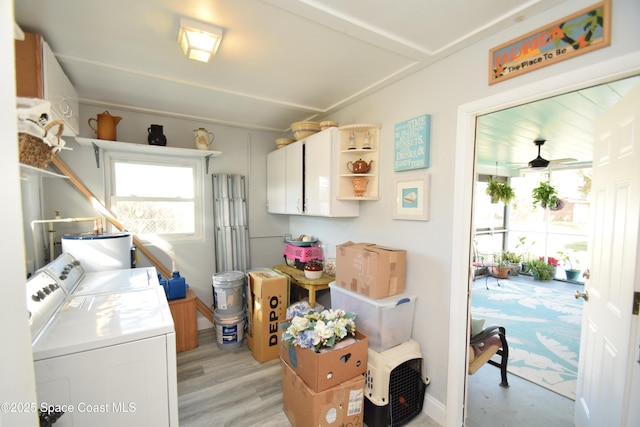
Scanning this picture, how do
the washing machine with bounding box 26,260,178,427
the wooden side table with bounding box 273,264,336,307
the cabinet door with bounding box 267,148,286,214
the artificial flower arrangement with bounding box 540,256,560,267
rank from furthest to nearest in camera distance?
the artificial flower arrangement with bounding box 540,256,560,267 → the cabinet door with bounding box 267,148,286,214 → the wooden side table with bounding box 273,264,336,307 → the washing machine with bounding box 26,260,178,427

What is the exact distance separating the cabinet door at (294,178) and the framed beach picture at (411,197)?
1.07 m

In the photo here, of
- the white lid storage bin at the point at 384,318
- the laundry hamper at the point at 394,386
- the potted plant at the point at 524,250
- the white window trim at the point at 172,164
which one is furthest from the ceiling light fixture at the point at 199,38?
the potted plant at the point at 524,250

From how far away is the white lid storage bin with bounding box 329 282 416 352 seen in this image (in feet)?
6.09

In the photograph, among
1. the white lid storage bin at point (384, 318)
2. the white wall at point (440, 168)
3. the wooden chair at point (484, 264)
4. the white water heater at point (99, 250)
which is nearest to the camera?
the white wall at point (440, 168)

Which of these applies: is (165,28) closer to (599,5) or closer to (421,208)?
(421,208)

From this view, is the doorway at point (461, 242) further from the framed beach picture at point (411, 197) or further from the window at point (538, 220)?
the window at point (538, 220)

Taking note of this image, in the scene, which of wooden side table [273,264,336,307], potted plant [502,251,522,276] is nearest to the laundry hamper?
wooden side table [273,264,336,307]

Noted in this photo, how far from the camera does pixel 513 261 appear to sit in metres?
6.13

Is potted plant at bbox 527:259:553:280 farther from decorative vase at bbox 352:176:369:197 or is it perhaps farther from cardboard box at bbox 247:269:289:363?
cardboard box at bbox 247:269:289:363

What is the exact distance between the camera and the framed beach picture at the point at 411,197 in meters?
1.90

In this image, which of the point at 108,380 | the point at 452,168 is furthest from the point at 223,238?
the point at 452,168

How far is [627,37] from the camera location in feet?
3.64

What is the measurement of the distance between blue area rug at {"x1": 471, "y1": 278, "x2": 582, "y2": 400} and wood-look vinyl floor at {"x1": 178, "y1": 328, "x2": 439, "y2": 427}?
139cm

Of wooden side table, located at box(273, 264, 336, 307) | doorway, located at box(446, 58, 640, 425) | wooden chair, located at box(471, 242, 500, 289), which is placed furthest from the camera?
wooden chair, located at box(471, 242, 500, 289)
